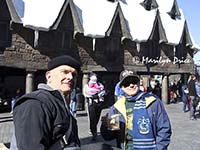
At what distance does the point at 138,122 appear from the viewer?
2943 millimetres

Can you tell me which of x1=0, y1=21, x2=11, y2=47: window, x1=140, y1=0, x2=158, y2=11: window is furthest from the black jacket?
x1=140, y1=0, x2=158, y2=11: window

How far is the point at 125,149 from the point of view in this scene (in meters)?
3.04

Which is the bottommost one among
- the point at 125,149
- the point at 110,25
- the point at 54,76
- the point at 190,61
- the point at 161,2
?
the point at 125,149

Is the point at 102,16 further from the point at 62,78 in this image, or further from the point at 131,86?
the point at 62,78

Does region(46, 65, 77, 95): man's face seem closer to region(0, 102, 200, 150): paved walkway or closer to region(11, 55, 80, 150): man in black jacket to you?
region(11, 55, 80, 150): man in black jacket

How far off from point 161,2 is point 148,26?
5.94m

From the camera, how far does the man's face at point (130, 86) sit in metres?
3.10

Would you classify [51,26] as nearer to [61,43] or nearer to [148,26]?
[61,43]

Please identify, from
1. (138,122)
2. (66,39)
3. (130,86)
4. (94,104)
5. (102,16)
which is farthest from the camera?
(102,16)

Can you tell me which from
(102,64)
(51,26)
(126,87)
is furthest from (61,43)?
(126,87)

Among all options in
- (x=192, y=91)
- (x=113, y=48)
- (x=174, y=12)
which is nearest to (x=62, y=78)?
(x=192, y=91)

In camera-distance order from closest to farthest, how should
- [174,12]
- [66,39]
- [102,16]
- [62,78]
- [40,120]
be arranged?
[40,120] < [62,78] < [66,39] < [102,16] < [174,12]

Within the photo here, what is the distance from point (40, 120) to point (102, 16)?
1775 cm

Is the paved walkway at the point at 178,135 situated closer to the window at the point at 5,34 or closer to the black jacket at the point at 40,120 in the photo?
the window at the point at 5,34
